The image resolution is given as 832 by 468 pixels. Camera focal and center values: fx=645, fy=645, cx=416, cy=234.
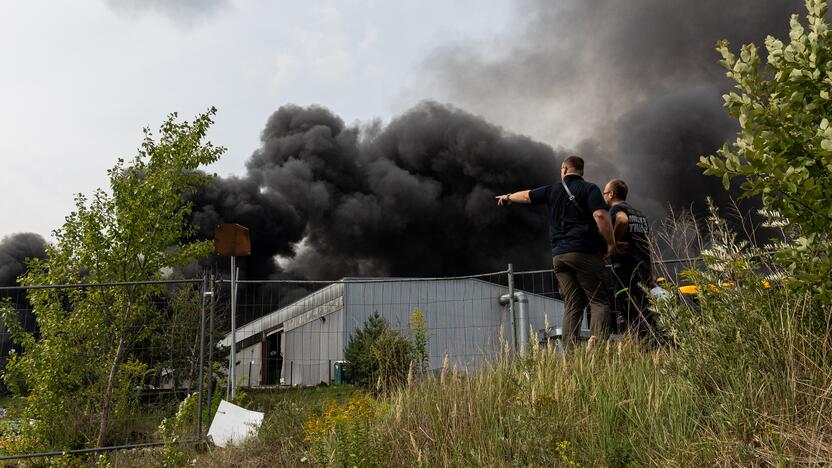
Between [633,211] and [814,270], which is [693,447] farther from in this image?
[633,211]

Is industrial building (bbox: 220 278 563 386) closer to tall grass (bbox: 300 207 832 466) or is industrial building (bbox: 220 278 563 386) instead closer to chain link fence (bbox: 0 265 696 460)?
chain link fence (bbox: 0 265 696 460)

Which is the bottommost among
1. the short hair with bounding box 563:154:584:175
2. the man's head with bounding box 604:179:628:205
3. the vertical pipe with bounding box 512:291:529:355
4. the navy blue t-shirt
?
the vertical pipe with bounding box 512:291:529:355

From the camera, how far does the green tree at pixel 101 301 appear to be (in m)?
6.68

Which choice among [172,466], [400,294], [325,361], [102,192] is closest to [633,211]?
[172,466]

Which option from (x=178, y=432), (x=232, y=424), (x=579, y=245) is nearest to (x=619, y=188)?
(x=579, y=245)

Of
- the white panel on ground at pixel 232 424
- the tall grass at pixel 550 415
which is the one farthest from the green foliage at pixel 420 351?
the white panel on ground at pixel 232 424

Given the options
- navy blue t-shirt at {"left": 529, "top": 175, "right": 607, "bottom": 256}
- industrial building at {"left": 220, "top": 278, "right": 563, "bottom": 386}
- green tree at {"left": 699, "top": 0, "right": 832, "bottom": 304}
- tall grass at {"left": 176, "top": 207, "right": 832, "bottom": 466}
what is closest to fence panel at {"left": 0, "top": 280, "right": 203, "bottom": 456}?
industrial building at {"left": 220, "top": 278, "right": 563, "bottom": 386}

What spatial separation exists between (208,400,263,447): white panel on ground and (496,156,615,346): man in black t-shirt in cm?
268

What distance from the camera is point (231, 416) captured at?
5.56m

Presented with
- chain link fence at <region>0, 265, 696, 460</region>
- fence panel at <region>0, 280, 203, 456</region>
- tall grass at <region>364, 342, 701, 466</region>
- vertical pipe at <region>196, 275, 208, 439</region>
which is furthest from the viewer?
fence panel at <region>0, 280, 203, 456</region>

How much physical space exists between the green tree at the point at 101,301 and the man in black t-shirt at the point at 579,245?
13.9 feet

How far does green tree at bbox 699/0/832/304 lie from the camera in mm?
2838

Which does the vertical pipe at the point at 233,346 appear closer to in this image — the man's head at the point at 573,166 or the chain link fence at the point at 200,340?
the chain link fence at the point at 200,340

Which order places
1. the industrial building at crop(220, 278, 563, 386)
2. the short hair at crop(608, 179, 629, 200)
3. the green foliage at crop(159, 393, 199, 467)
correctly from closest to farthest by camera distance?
the green foliage at crop(159, 393, 199, 467) < the short hair at crop(608, 179, 629, 200) < the industrial building at crop(220, 278, 563, 386)
